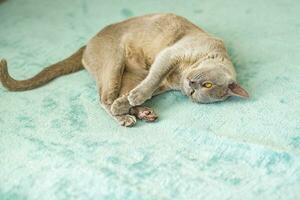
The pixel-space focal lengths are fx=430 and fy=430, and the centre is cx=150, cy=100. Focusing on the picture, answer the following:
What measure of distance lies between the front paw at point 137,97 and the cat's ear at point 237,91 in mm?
351

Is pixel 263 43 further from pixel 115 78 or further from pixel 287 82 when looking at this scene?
pixel 115 78

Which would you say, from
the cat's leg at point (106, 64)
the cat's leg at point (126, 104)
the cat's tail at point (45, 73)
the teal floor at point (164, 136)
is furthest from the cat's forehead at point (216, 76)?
the cat's tail at point (45, 73)

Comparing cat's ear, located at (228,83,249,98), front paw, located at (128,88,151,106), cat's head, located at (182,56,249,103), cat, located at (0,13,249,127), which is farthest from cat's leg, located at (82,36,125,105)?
cat's ear, located at (228,83,249,98)

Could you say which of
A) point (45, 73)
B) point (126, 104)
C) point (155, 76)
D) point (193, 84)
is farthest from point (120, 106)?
point (45, 73)

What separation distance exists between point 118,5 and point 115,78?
38.2 inches

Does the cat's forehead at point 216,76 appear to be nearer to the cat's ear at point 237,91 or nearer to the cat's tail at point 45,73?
the cat's ear at point 237,91

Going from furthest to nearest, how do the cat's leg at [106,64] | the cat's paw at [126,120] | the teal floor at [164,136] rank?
the cat's leg at [106,64] < the cat's paw at [126,120] < the teal floor at [164,136]

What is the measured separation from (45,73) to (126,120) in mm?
537

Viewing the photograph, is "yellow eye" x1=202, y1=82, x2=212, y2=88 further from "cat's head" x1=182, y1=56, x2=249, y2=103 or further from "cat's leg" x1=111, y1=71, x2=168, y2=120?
"cat's leg" x1=111, y1=71, x2=168, y2=120

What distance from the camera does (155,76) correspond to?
1834 mm

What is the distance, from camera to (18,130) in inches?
68.6

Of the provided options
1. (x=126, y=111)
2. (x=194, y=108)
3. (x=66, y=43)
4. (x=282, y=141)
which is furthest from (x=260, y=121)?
(x=66, y=43)

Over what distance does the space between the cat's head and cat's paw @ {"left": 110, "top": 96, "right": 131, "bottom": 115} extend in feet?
0.87

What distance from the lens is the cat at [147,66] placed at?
178 centimetres
